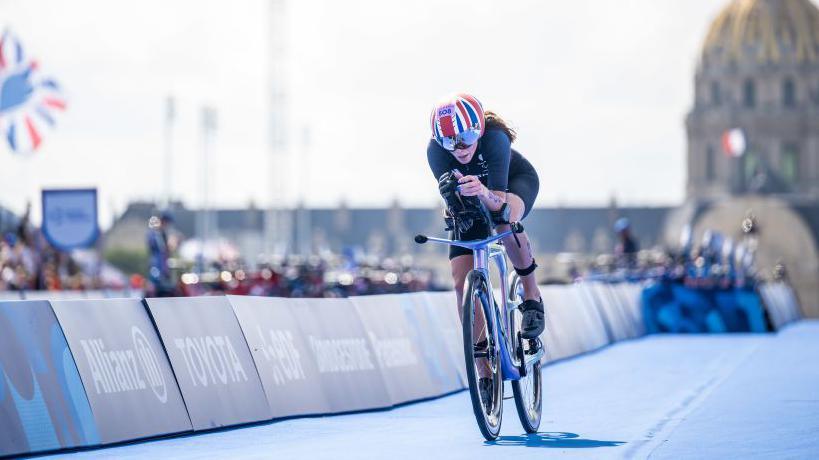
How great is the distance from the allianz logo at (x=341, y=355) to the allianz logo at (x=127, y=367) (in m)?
2.09

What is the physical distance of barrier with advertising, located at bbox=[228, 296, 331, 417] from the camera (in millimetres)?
11523

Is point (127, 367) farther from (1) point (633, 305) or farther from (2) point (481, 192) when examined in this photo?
(1) point (633, 305)

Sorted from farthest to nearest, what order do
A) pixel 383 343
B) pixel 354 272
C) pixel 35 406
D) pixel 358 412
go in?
1. pixel 354 272
2. pixel 383 343
3. pixel 358 412
4. pixel 35 406

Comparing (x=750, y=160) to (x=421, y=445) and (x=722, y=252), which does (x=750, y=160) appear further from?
(x=421, y=445)

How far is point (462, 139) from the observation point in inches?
381

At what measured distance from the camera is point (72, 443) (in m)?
9.43

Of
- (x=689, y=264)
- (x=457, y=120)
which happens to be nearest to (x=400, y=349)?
(x=457, y=120)

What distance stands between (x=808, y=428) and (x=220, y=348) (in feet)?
11.9

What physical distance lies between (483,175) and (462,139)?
0.42m

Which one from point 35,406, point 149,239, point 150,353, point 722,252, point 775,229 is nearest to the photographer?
point 35,406

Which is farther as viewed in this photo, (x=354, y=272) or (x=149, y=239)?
(x=354, y=272)

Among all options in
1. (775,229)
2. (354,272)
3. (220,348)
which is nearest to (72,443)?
(220,348)

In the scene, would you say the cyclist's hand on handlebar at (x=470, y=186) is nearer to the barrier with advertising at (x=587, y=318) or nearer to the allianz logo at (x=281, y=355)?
the allianz logo at (x=281, y=355)

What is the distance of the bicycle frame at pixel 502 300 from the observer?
9742mm
